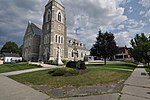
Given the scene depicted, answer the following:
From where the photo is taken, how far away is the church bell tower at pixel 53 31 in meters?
47.0

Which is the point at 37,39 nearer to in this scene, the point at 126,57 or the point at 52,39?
the point at 52,39

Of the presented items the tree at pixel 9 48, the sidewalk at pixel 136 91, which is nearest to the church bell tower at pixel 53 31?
the sidewalk at pixel 136 91

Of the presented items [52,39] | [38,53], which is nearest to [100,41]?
[52,39]

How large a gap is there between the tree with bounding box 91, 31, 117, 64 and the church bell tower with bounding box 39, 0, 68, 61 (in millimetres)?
17374

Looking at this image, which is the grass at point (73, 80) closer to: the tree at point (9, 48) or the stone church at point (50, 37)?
the stone church at point (50, 37)

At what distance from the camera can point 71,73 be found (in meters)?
14.2

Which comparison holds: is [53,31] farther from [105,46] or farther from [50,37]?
[105,46]

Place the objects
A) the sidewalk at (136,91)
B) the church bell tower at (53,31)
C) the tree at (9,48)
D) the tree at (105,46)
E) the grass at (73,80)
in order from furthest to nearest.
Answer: the tree at (9,48)
the church bell tower at (53,31)
the tree at (105,46)
the grass at (73,80)
the sidewalk at (136,91)

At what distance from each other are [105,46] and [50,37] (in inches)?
843

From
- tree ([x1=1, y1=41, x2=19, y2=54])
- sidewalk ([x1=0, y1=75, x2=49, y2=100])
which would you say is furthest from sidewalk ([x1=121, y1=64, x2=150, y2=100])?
tree ([x1=1, y1=41, x2=19, y2=54])

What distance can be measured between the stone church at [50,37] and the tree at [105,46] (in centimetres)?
1737

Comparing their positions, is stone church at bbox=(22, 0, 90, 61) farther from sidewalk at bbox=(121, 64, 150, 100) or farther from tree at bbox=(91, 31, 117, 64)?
sidewalk at bbox=(121, 64, 150, 100)

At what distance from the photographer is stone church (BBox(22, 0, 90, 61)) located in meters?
47.5

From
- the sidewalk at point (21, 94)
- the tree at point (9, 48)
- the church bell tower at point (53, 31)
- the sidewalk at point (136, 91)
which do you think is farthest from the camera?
the tree at point (9, 48)
